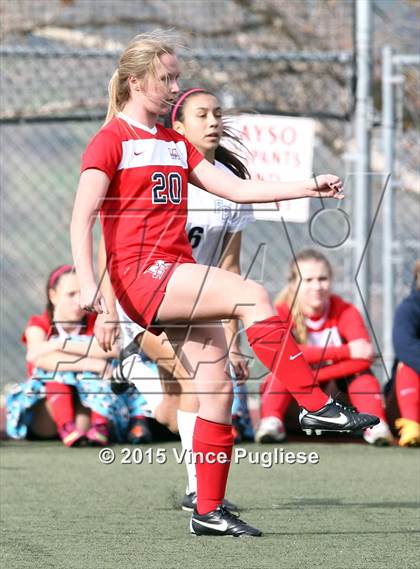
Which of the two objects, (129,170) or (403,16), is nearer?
(129,170)

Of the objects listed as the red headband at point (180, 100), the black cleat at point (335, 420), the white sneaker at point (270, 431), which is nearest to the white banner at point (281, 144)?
the white sneaker at point (270, 431)

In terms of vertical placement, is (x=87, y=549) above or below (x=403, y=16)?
below

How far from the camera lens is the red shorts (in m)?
3.80

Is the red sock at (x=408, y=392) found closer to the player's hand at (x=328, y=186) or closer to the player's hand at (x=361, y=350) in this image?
the player's hand at (x=361, y=350)

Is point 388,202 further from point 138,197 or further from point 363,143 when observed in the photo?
point 138,197

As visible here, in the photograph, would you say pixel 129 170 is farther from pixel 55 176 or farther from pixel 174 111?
pixel 55 176

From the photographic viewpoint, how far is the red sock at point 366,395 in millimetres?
6715

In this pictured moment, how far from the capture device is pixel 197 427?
13.7 ft

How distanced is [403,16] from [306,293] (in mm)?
4130

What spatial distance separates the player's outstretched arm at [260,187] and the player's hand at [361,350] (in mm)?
2884

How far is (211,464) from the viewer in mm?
4121

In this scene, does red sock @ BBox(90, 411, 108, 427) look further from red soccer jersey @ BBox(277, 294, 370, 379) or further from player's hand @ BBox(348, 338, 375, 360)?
player's hand @ BBox(348, 338, 375, 360)

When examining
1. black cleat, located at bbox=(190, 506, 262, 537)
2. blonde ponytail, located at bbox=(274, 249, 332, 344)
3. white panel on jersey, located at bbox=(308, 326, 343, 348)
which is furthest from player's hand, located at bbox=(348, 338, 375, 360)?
black cleat, located at bbox=(190, 506, 262, 537)

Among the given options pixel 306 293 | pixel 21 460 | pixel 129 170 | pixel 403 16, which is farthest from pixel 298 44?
pixel 129 170
